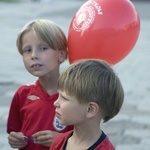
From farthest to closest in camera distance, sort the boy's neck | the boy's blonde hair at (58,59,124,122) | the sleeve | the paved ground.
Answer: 1. the paved ground
2. the sleeve
3. the boy's neck
4. the boy's blonde hair at (58,59,124,122)

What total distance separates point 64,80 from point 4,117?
3.89 metres

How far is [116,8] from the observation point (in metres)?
3.30

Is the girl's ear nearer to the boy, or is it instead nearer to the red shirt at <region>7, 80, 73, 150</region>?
the red shirt at <region>7, 80, 73, 150</region>

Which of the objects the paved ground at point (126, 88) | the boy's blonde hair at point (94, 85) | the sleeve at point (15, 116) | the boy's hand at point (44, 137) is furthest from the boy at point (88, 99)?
the paved ground at point (126, 88)

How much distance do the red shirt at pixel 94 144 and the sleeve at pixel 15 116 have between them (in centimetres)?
55

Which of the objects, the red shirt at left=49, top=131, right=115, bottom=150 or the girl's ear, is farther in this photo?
the girl's ear

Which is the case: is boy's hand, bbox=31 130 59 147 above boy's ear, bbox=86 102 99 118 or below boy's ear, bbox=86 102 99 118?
below

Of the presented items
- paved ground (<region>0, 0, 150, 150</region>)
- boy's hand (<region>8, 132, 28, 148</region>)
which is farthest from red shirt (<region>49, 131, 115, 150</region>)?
paved ground (<region>0, 0, 150, 150</region>)

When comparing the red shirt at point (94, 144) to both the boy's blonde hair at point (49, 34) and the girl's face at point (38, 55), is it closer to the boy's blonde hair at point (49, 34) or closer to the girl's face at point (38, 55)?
the girl's face at point (38, 55)

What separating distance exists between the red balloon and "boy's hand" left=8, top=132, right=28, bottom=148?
520 mm

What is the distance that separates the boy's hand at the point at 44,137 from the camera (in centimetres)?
322

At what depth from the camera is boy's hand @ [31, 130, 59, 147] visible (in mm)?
3221

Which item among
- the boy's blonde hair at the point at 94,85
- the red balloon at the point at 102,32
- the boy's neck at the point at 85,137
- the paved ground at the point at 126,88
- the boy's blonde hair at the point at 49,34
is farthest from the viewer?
the paved ground at the point at 126,88

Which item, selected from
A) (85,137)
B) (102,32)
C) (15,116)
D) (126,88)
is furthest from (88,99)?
(126,88)
